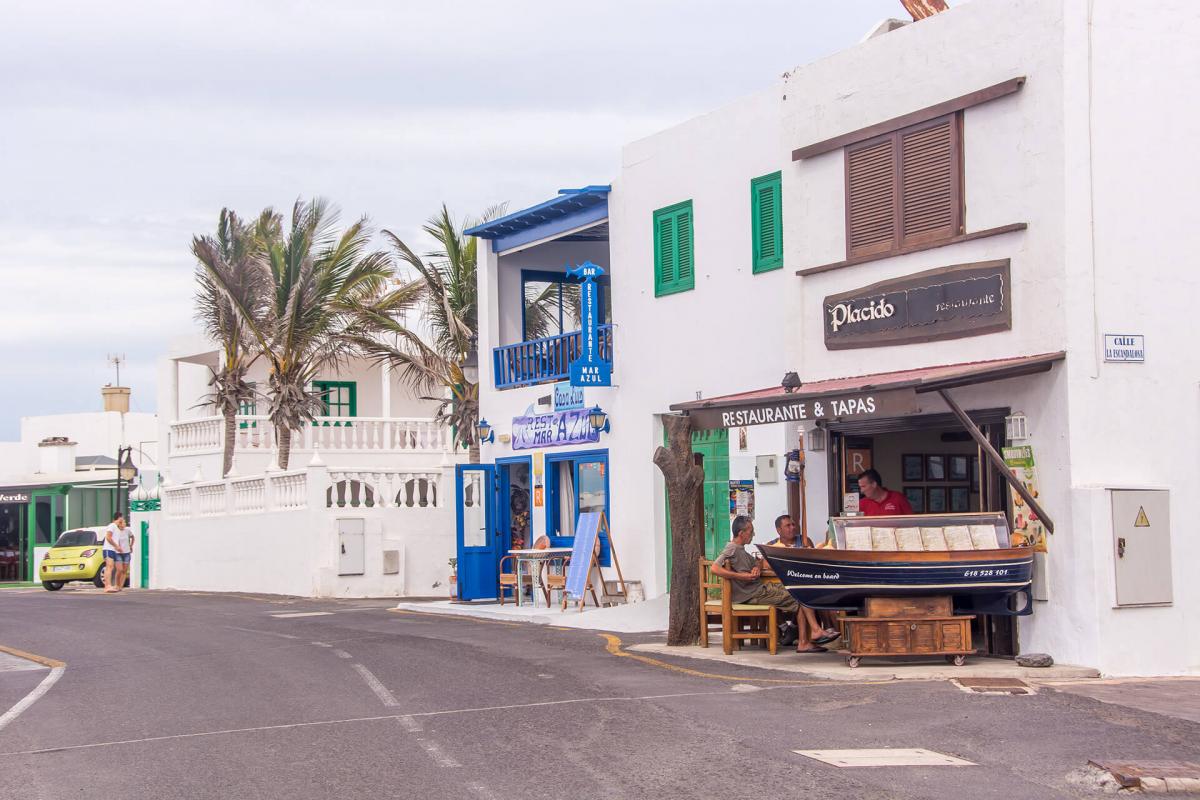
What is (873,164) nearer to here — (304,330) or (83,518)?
(304,330)

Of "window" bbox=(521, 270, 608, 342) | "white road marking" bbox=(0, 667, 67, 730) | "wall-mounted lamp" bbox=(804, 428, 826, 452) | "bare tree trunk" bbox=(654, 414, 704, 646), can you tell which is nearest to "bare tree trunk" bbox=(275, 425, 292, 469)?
"window" bbox=(521, 270, 608, 342)

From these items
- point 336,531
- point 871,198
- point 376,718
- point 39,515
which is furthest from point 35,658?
point 39,515

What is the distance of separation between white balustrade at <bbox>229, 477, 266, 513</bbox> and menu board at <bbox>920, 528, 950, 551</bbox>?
701 inches

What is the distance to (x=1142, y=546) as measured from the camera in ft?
43.8

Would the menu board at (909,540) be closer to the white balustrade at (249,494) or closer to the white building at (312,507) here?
the white building at (312,507)

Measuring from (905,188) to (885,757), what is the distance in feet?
24.8

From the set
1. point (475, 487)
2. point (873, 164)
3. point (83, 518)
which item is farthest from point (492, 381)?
point (83, 518)

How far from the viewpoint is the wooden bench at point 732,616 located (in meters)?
14.9

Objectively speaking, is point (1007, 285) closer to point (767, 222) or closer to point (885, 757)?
point (767, 222)

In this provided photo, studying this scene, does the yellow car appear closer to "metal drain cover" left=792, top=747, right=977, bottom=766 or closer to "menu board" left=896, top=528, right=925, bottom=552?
"menu board" left=896, top=528, right=925, bottom=552

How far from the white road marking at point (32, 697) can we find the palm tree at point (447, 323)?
13.1 m

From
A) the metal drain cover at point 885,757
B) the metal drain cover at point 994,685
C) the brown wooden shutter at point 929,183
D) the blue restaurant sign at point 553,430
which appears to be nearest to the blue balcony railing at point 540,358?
the blue restaurant sign at point 553,430

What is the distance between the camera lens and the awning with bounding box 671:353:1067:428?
13.3 metres

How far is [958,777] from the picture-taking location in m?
8.56
